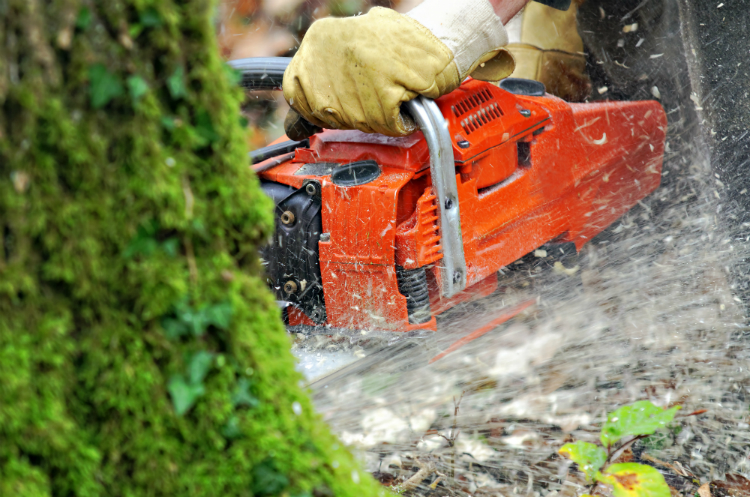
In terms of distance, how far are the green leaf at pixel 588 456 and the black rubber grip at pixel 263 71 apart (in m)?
1.53

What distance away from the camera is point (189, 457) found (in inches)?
35.6

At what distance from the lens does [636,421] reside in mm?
1610

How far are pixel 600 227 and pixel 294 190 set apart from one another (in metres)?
1.51

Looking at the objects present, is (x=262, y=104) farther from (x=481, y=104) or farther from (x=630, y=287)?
(x=630, y=287)

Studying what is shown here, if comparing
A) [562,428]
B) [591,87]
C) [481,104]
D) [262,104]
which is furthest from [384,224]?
[262,104]

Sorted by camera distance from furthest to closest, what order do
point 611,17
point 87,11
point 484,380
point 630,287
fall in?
1. point 611,17
2. point 630,287
3. point 484,380
4. point 87,11

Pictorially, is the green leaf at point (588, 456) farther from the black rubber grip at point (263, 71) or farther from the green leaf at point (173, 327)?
the black rubber grip at point (263, 71)

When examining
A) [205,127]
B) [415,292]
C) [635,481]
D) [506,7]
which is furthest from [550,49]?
[205,127]

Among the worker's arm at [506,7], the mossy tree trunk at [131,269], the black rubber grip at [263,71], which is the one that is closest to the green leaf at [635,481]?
the mossy tree trunk at [131,269]

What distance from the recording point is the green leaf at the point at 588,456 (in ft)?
5.24

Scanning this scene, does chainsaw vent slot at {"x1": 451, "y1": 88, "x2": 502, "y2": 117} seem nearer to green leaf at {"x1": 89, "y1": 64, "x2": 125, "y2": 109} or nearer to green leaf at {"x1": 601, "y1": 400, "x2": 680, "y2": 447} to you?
green leaf at {"x1": 601, "y1": 400, "x2": 680, "y2": 447}

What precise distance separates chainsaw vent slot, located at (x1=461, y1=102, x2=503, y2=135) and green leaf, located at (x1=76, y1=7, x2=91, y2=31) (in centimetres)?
174

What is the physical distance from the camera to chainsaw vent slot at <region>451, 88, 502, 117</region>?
2.39 metres

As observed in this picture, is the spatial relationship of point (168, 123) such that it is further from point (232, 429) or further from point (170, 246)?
point (232, 429)
